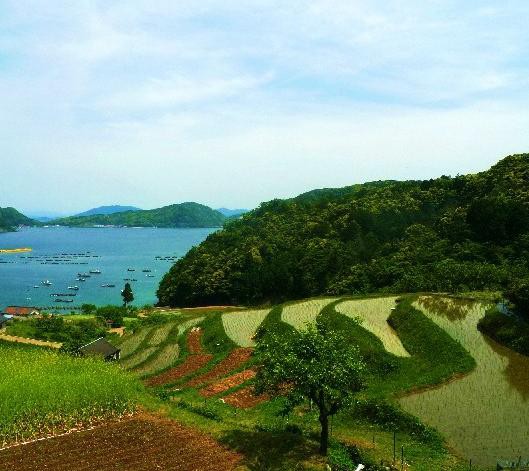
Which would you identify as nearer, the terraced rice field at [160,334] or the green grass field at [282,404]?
the green grass field at [282,404]

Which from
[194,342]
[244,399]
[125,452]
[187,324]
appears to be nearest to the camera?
[125,452]

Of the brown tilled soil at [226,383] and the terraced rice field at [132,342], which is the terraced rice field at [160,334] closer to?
the terraced rice field at [132,342]

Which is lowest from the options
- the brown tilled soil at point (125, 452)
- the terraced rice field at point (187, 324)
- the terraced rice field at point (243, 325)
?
the terraced rice field at point (187, 324)

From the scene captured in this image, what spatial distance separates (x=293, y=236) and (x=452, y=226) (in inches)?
1632

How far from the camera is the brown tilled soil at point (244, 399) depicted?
30797mm

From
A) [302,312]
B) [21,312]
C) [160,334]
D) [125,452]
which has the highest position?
[302,312]

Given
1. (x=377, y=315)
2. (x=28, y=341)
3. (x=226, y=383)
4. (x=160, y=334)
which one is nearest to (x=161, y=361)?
(x=160, y=334)

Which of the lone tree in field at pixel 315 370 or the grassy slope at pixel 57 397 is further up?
the lone tree in field at pixel 315 370

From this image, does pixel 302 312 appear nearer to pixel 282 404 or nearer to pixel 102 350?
pixel 102 350

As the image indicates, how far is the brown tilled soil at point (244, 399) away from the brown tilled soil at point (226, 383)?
4.42ft

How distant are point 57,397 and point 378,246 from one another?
69.2 m

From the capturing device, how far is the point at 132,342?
2167 inches

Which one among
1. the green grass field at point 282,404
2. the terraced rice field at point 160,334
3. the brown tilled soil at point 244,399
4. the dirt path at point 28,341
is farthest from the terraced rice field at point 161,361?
the dirt path at point 28,341

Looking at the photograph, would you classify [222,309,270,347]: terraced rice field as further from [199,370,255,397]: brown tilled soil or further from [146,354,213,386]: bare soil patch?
[199,370,255,397]: brown tilled soil
